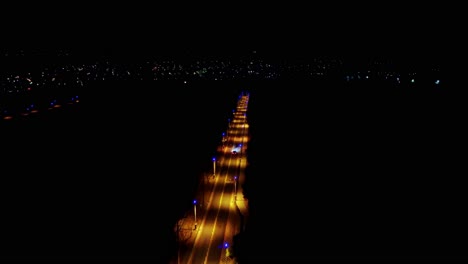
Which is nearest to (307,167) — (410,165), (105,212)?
(410,165)

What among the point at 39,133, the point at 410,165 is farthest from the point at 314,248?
the point at 39,133

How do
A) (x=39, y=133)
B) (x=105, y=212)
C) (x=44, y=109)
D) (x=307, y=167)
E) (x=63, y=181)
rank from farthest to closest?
(x=44, y=109) → (x=39, y=133) → (x=307, y=167) → (x=63, y=181) → (x=105, y=212)

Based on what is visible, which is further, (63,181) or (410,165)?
(63,181)

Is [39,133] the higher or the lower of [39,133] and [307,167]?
the lower

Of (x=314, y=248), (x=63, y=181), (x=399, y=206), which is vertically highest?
(x=399, y=206)

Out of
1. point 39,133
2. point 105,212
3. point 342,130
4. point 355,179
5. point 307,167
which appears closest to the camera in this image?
point 105,212

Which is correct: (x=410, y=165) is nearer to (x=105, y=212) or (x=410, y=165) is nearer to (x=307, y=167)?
(x=307, y=167)

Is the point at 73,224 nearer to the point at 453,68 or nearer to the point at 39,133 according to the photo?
the point at 39,133
